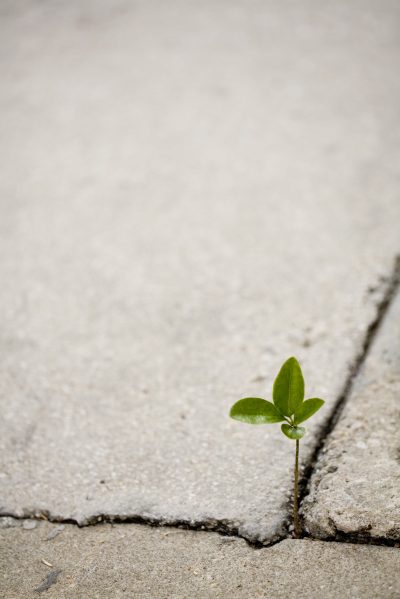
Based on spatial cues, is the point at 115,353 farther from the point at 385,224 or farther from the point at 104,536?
the point at 385,224

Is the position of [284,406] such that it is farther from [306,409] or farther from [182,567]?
[182,567]

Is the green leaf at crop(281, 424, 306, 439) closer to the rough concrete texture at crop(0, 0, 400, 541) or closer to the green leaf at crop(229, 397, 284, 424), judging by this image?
the green leaf at crop(229, 397, 284, 424)

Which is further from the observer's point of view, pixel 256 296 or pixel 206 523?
pixel 256 296

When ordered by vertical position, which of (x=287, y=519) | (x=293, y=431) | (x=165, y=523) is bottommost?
(x=165, y=523)

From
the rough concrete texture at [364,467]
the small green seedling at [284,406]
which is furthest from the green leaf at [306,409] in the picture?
the rough concrete texture at [364,467]

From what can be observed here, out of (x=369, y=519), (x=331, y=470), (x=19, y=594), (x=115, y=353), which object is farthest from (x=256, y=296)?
(x=19, y=594)

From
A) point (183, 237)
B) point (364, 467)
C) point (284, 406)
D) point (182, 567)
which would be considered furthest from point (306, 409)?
point (183, 237)

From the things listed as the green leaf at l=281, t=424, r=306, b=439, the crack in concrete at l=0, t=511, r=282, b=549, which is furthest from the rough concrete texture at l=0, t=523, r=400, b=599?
the green leaf at l=281, t=424, r=306, b=439
